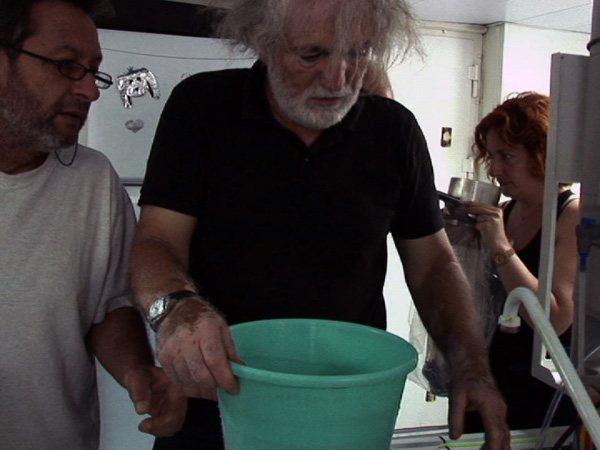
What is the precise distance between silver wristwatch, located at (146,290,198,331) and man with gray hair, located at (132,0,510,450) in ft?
0.54

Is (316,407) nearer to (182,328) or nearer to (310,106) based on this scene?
(182,328)

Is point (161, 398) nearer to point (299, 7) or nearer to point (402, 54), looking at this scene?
point (299, 7)

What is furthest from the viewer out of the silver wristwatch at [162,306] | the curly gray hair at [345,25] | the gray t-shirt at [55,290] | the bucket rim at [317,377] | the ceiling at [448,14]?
the ceiling at [448,14]

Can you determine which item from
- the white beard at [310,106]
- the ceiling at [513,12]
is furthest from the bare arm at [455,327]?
the ceiling at [513,12]

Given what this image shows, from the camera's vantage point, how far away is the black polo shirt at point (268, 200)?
1.08 meters

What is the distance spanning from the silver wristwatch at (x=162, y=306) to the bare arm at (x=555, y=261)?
983mm

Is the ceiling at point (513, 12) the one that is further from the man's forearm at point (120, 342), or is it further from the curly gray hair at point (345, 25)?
the man's forearm at point (120, 342)

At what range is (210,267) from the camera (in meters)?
1.09

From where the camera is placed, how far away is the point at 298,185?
1094 millimetres

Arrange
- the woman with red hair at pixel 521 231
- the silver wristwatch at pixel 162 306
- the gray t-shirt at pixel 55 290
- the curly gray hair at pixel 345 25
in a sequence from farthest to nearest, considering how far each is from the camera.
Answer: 1. the woman with red hair at pixel 521 231
2. the gray t-shirt at pixel 55 290
3. the curly gray hair at pixel 345 25
4. the silver wristwatch at pixel 162 306

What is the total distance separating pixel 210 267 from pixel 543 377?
1.91 feet

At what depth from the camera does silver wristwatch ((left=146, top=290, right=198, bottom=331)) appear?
2.45ft

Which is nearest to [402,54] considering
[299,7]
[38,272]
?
[299,7]

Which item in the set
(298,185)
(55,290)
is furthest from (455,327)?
(55,290)
